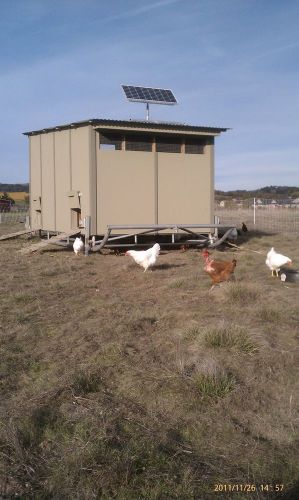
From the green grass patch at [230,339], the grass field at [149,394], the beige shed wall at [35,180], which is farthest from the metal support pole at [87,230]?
the green grass patch at [230,339]

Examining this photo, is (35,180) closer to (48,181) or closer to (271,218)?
(48,181)

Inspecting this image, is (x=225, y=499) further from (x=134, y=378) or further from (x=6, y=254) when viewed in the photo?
(x=6, y=254)

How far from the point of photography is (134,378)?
174 inches

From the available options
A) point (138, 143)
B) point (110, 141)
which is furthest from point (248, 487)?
point (138, 143)

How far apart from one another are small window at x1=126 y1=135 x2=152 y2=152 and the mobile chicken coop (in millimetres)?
27

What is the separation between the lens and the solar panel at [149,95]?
14.5 m

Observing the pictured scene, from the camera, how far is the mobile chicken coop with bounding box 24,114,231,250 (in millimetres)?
12906

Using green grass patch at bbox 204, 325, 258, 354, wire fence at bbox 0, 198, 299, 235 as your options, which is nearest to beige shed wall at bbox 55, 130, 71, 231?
wire fence at bbox 0, 198, 299, 235

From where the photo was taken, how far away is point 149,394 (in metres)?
4.13

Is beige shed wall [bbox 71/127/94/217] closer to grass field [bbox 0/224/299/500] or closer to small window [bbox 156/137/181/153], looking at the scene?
small window [bbox 156/137/181/153]

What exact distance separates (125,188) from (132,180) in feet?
0.97

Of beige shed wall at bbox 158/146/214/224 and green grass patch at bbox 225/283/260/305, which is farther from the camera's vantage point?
beige shed wall at bbox 158/146/214/224

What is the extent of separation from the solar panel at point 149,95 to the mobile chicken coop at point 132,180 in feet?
5.49

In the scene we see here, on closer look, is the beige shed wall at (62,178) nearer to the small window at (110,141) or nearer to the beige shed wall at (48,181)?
the beige shed wall at (48,181)
